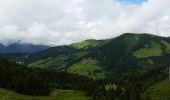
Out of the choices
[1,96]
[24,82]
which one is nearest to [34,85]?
Result: [24,82]

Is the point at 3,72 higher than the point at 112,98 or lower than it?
higher

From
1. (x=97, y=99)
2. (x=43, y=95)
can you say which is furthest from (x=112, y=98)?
(x=43, y=95)

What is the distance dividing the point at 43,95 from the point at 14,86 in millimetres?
17049

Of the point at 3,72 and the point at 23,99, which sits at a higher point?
the point at 3,72

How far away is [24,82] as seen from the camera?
193500 mm

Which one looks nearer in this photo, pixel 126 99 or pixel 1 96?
pixel 1 96

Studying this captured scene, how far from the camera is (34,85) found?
195 meters

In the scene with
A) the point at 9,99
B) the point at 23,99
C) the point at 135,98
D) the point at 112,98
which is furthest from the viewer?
the point at 112,98

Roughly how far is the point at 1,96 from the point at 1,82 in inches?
1693

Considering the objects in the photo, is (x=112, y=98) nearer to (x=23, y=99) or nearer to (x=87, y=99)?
(x=87, y=99)

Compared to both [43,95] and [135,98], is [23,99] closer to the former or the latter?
[43,95]

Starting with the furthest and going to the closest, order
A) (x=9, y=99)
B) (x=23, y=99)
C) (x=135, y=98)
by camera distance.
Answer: (x=135, y=98) < (x=23, y=99) < (x=9, y=99)

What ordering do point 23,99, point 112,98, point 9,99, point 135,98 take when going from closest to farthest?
point 9,99, point 23,99, point 135,98, point 112,98

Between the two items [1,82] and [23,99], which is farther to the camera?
[1,82]
